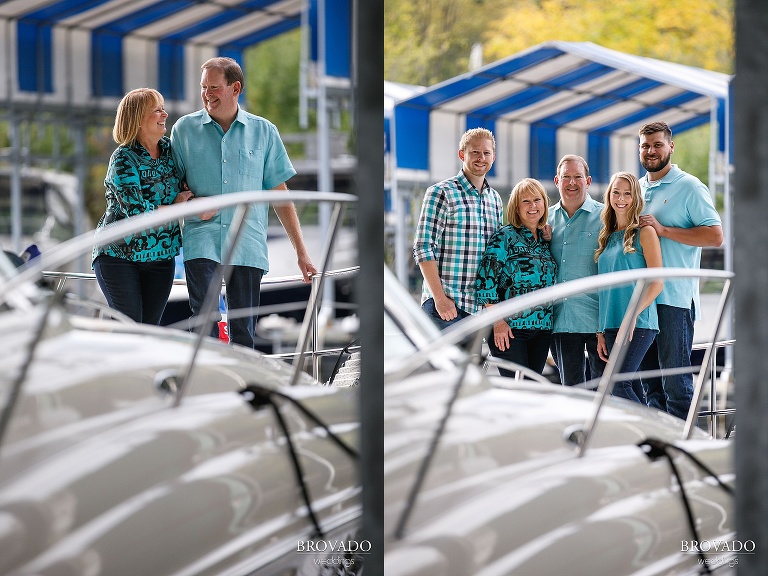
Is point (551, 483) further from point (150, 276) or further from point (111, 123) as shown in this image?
point (111, 123)

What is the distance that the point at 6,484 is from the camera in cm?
246

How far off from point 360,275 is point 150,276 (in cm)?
59

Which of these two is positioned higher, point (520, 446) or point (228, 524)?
point (520, 446)

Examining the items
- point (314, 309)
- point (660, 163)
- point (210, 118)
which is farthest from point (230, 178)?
point (660, 163)

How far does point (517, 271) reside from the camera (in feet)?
8.91

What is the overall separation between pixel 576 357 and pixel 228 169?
1.09 metres

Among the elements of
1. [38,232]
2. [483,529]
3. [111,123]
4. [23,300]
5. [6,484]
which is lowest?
[483,529]

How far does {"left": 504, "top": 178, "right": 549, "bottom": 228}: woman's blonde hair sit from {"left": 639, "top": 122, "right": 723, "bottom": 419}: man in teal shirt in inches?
10.3

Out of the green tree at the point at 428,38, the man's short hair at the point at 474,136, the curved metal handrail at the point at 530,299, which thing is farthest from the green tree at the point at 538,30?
the curved metal handrail at the point at 530,299

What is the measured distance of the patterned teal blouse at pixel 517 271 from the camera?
2693 millimetres

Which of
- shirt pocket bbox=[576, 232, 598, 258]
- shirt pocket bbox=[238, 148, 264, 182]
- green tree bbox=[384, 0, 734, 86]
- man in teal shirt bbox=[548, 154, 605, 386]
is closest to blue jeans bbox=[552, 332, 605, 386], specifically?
man in teal shirt bbox=[548, 154, 605, 386]

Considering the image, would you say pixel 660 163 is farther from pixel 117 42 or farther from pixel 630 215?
pixel 117 42

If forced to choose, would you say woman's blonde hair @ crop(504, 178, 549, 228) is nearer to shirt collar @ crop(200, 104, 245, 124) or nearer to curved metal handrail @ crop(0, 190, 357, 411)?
curved metal handrail @ crop(0, 190, 357, 411)

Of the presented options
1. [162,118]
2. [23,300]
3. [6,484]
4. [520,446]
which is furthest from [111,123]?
[520,446]
